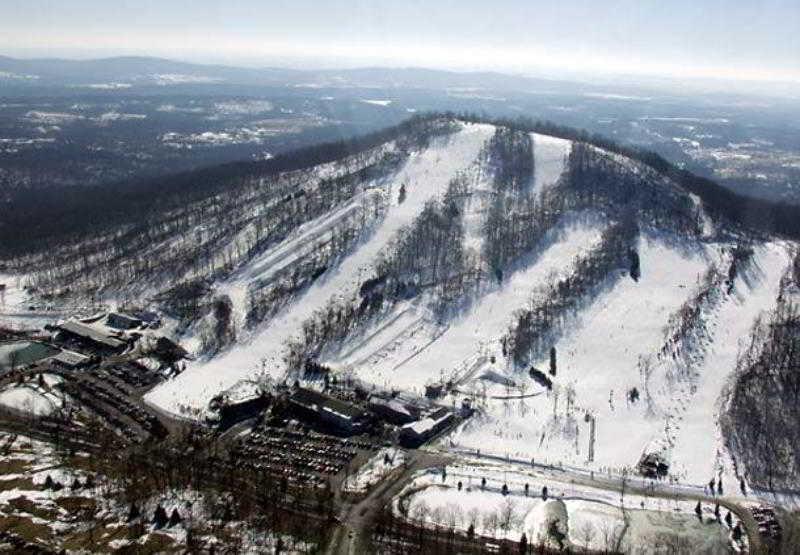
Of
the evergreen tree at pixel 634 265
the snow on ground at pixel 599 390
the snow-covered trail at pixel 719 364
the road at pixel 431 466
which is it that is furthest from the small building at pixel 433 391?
the evergreen tree at pixel 634 265

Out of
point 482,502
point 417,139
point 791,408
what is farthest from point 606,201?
point 482,502

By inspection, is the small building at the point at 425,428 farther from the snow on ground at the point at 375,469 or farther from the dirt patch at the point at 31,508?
the dirt patch at the point at 31,508

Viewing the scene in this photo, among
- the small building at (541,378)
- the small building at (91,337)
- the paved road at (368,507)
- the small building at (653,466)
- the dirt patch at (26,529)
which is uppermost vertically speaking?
the small building at (541,378)

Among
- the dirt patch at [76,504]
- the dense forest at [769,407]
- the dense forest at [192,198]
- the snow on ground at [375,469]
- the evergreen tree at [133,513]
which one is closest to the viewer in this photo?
the evergreen tree at [133,513]

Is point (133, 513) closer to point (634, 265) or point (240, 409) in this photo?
point (240, 409)

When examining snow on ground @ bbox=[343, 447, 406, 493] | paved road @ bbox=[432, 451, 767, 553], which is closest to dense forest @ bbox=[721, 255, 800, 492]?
paved road @ bbox=[432, 451, 767, 553]

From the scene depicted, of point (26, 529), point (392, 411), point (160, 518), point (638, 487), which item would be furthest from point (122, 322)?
point (638, 487)

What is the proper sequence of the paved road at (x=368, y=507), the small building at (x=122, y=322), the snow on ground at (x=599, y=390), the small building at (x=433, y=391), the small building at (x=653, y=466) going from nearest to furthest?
the paved road at (x=368, y=507), the small building at (x=653, y=466), the snow on ground at (x=599, y=390), the small building at (x=433, y=391), the small building at (x=122, y=322)
